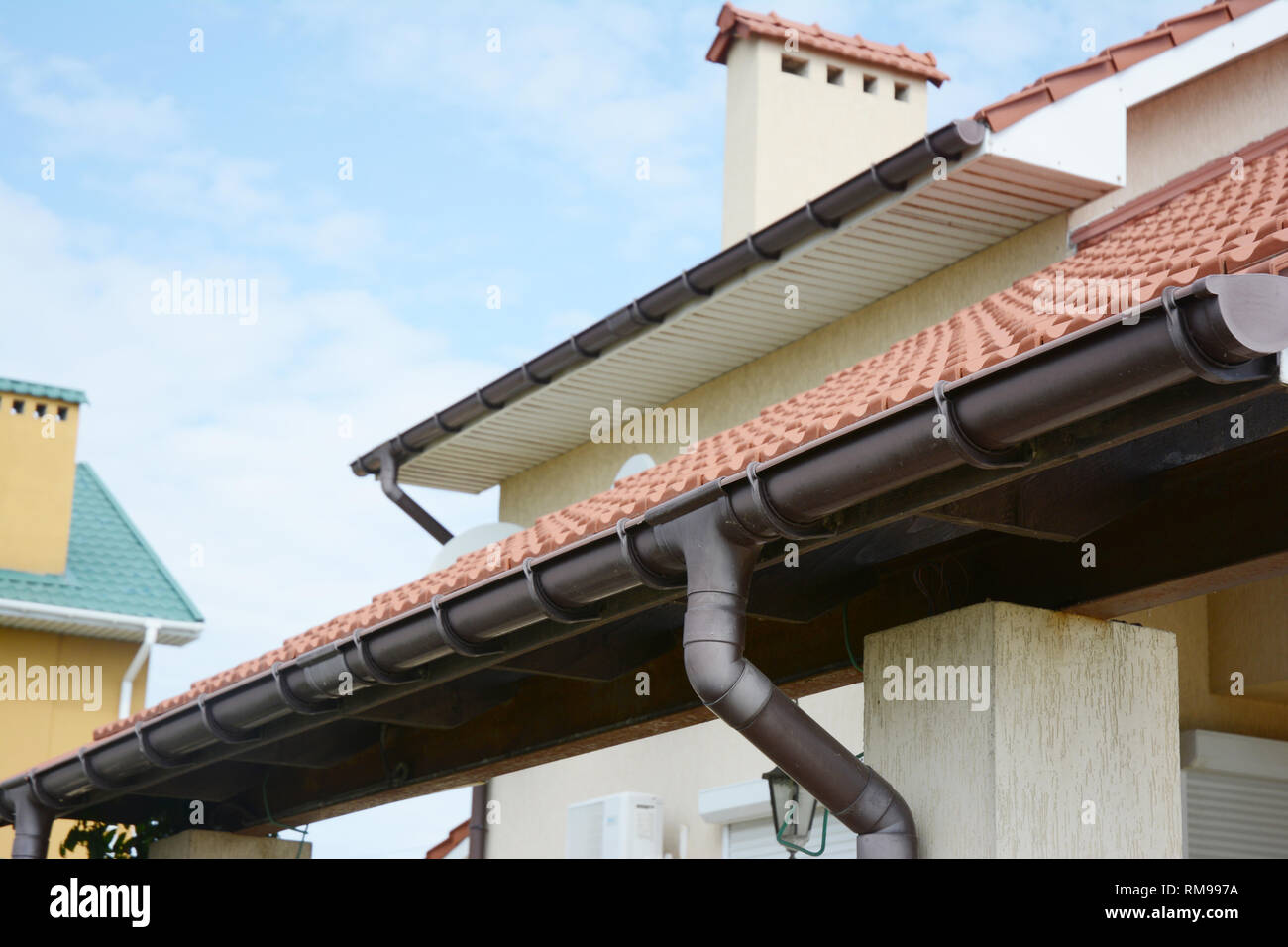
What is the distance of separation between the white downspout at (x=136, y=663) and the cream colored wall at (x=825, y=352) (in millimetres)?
4247

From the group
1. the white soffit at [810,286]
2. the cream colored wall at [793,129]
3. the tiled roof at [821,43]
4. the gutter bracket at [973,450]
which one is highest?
the tiled roof at [821,43]

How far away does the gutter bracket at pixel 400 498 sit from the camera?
13180 mm

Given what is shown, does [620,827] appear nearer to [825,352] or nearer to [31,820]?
[825,352]

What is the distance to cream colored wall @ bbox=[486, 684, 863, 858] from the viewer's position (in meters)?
9.07

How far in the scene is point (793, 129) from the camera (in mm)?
13703

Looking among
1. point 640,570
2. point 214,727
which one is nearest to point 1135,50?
point 640,570

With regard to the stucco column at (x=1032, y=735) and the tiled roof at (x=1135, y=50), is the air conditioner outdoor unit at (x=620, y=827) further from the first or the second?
the stucco column at (x=1032, y=735)

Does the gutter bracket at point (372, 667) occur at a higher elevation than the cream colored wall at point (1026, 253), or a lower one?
lower

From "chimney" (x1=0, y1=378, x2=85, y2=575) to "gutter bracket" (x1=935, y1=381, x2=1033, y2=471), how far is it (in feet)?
41.2

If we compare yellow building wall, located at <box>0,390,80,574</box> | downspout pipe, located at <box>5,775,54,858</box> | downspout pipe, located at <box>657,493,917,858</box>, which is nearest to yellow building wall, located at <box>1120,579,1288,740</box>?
downspout pipe, located at <box>657,493,917,858</box>

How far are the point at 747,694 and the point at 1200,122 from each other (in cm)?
533

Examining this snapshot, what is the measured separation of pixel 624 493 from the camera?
6375 millimetres

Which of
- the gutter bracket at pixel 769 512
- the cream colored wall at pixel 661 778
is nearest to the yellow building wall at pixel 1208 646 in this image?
the cream colored wall at pixel 661 778

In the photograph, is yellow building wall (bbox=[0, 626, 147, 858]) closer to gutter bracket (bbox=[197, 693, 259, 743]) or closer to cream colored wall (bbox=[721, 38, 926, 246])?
gutter bracket (bbox=[197, 693, 259, 743])
